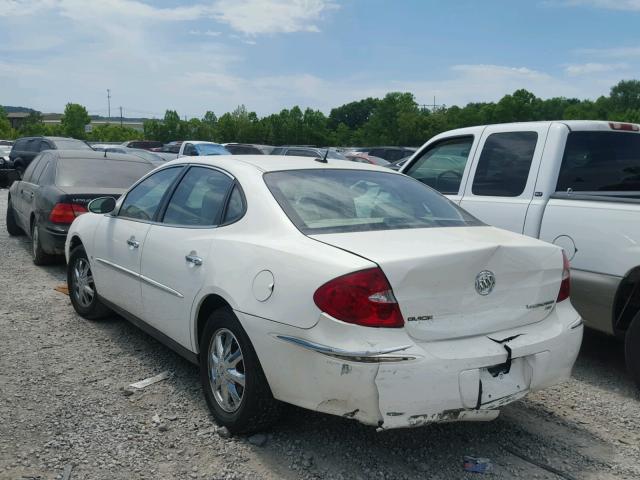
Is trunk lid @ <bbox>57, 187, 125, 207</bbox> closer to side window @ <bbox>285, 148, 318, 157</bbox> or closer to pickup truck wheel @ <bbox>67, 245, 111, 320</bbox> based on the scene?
pickup truck wheel @ <bbox>67, 245, 111, 320</bbox>

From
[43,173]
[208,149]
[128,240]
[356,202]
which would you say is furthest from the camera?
[208,149]

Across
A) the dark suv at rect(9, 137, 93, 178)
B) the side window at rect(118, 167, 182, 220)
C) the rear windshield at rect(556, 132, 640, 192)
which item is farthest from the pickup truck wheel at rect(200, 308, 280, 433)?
the dark suv at rect(9, 137, 93, 178)

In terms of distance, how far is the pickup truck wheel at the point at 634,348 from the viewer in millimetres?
4211

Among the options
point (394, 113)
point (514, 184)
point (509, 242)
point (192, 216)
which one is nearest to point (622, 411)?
point (509, 242)

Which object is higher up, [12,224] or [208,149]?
[208,149]

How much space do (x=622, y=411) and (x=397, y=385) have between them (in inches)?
81.4

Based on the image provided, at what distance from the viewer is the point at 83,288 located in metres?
5.78

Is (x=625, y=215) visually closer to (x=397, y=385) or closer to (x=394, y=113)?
(x=397, y=385)

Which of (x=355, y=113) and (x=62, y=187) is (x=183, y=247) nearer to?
(x=62, y=187)

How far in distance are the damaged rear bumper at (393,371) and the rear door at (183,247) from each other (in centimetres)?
74

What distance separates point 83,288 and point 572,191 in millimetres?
4310

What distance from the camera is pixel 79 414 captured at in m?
3.79

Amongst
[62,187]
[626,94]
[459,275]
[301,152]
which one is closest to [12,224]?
[62,187]

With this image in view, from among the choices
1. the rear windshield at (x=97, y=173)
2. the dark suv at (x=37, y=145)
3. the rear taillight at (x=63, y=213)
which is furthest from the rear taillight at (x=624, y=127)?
the dark suv at (x=37, y=145)
